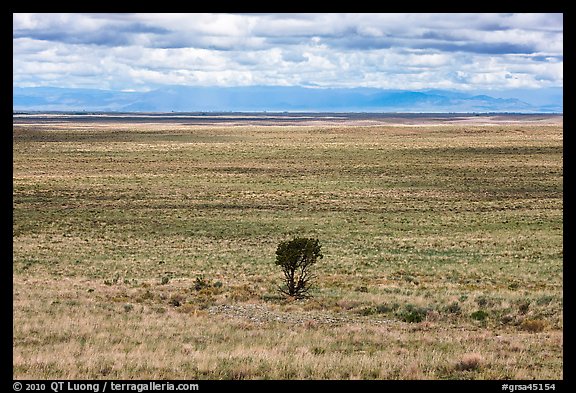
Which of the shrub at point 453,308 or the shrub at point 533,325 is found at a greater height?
the shrub at point 533,325

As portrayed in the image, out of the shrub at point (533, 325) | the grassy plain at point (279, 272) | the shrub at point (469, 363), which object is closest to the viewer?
the shrub at point (469, 363)

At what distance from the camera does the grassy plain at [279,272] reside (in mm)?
11078

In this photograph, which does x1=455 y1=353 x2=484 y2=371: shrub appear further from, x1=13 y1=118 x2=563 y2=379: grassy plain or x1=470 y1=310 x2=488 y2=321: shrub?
x1=470 y1=310 x2=488 y2=321: shrub

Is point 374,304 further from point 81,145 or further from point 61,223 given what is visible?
point 81,145

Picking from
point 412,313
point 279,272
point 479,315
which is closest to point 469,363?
point 479,315

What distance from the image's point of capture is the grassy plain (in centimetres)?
1108

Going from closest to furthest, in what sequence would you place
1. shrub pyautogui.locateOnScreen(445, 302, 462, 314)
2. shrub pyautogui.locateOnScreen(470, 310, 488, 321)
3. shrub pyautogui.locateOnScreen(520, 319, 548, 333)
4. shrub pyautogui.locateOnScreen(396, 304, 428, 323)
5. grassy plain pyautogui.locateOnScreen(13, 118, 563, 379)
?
grassy plain pyautogui.locateOnScreen(13, 118, 563, 379), shrub pyautogui.locateOnScreen(520, 319, 548, 333), shrub pyautogui.locateOnScreen(396, 304, 428, 323), shrub pyautogui.locateOnScreen(470, 310, 488, 321), shrub pyautogui.locateOnScreen(445, 302, 462, 314)

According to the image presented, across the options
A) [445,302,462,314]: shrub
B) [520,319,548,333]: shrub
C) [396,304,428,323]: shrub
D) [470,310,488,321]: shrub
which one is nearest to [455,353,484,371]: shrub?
[520,319,548,333]: shrub

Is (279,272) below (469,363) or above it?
below

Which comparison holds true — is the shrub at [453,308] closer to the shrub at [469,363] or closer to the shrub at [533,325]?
the shrub at [533,325]

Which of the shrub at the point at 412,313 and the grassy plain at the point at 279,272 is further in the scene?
the shrub at the point at 412,313

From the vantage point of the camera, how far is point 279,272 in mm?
26266

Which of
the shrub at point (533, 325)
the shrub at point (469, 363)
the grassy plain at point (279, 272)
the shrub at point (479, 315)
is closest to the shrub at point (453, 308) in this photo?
the grassy plain at point (279, 272)

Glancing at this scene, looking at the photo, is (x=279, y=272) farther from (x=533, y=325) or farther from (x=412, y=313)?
(x=533, y=325)
